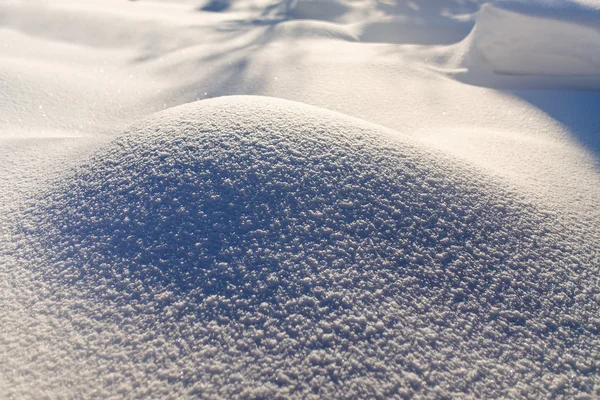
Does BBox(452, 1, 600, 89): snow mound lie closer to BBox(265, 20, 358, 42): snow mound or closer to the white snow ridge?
BBox(265, 20, 358, 42): snow mound

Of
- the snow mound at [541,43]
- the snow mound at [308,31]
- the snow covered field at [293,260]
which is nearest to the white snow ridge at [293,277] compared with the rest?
the snow covered field at [293,260]

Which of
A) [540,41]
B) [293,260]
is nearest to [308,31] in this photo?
[540,41]

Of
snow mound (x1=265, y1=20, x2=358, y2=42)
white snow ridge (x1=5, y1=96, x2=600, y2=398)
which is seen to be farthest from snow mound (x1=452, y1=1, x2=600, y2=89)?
white snow ridge (x1=5, y1=96, x2=600, y2=398)

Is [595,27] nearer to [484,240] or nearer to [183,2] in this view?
[484,240]

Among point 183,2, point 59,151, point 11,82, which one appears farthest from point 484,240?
point 183,2

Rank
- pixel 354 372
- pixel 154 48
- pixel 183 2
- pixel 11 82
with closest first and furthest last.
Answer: pixel 354 372 → pixel 11 82 → pixel 154 48 → pixel 183 2

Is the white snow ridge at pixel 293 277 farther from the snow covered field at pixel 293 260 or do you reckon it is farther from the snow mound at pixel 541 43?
the snow mound at pixel 541 43

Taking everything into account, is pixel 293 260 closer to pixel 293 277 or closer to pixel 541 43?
pixel 293 277
